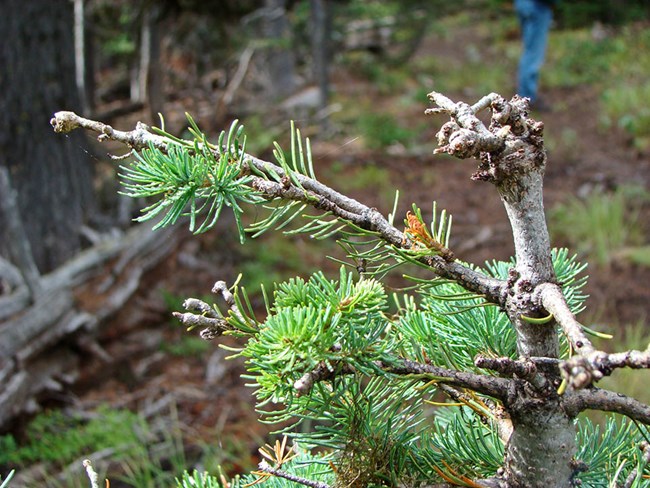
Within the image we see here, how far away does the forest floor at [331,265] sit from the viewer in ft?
11.3

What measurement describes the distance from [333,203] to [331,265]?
12.6ft

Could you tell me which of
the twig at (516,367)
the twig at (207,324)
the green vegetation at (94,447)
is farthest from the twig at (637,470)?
the green vegetation at (94,447)

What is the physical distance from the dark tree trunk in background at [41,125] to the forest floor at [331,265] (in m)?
0.44

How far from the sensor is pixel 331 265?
4641 millimetres

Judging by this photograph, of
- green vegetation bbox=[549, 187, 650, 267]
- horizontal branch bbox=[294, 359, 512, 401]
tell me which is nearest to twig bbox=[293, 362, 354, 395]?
horizontal branch bbox=[294, 359, 512, 401]

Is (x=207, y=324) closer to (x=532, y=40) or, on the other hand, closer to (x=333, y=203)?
(x=333, y=203)

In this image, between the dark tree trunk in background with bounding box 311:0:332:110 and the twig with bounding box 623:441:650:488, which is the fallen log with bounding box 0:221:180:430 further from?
the dark tree trunk in background with bounding box 311:0:332:110

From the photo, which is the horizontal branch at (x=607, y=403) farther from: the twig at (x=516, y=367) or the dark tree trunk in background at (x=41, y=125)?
the dark tree trunk in background at (x=41, y=125)

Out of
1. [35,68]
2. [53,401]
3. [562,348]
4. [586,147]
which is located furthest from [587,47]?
[562,348]

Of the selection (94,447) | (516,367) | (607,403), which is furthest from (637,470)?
(94,447)

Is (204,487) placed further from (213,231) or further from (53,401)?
(213,231)

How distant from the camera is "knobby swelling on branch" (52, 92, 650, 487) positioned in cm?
72

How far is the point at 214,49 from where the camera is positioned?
739 centimetres

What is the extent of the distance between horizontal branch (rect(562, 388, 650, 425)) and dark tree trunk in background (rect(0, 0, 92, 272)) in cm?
337
